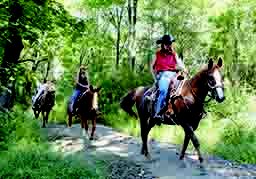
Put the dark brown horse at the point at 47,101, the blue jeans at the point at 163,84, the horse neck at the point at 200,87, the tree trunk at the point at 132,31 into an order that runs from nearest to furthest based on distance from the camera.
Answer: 1. the horse neck at the point at 200,87
2. the blue jeans at the point at 163,84
3. the dark brown horse at the point at 47,101
4. the tree trunk at the point at 132,31

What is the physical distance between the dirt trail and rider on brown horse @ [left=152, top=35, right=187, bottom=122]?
Answer: 1.24 meters

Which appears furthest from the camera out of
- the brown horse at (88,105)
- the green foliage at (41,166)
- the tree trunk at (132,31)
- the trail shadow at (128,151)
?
the tree trunk at (132,31)

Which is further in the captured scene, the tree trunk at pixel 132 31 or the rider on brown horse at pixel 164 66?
the tree trunk at pixel 132 31

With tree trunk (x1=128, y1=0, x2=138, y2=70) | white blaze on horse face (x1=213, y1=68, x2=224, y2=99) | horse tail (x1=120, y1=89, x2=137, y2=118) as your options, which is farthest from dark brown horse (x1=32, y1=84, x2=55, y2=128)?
white blaze on horse face (x1=213, y1=68, x2=224, y2=99)

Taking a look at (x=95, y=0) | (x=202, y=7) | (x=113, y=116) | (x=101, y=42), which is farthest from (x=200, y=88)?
(x=101, y=42)

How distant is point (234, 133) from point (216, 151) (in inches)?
96.8

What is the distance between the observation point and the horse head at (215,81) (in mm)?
10203

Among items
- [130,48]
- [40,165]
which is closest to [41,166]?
[40,165]

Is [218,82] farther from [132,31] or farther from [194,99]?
[132,31]

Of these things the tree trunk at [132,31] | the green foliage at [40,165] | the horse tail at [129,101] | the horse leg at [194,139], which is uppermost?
the tree trunk at [132,31]

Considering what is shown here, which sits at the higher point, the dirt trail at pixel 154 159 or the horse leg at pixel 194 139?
the horse leg at pixel 194 139

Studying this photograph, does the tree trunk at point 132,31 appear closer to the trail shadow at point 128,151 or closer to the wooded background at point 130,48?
the wooded background at point 130,48

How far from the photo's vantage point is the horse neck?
429 inches

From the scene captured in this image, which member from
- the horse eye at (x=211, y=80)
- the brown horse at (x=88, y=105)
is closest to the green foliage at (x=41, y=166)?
the horse eye at (x=211, y=80)
